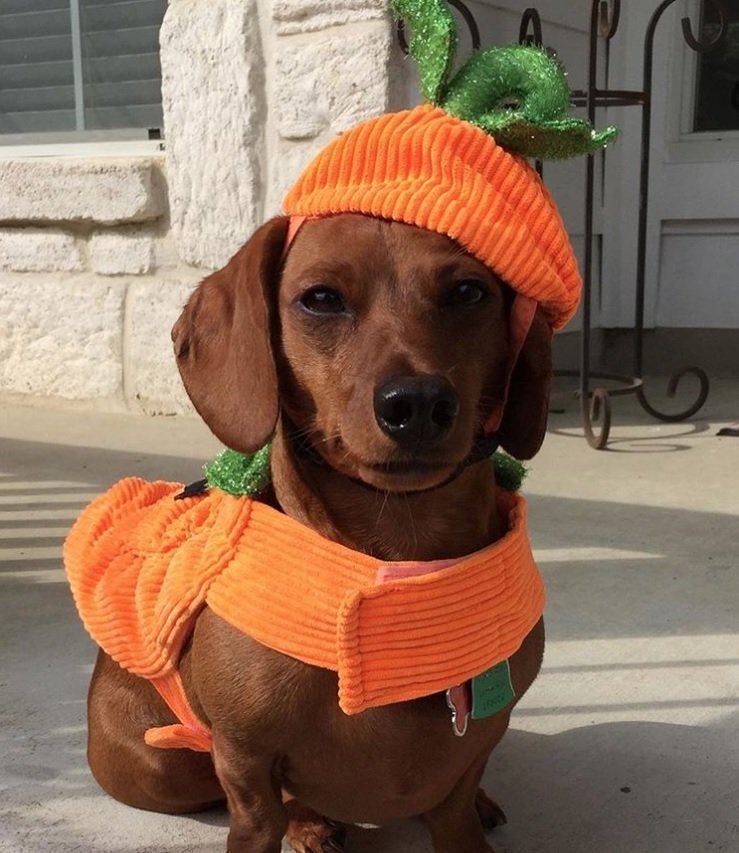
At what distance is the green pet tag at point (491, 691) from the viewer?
1.41 m

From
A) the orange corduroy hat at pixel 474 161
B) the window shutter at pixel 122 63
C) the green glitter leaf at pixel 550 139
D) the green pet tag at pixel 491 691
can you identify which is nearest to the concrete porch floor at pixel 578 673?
the green pet tag at pixel 491 691

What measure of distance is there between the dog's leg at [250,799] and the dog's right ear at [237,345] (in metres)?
0.40

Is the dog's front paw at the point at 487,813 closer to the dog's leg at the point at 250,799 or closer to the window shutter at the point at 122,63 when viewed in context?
the dog's leg at the point at 250,799

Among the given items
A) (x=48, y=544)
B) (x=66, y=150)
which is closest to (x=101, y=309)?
(x=66, y=150)

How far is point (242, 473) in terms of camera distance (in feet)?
4.97

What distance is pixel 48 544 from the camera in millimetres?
2898

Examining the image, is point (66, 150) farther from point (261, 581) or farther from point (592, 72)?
point (261, 581)

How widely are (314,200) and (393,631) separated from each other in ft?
1.87

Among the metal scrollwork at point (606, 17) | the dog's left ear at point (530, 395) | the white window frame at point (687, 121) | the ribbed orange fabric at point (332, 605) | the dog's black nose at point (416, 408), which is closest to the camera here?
the dog's black nose at point (416, 408)

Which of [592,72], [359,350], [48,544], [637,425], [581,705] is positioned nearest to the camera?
[359,350]

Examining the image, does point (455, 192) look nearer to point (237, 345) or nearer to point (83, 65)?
point (237, 345)

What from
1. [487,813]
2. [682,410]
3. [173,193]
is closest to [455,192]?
[487,813]

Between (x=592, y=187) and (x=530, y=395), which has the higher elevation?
(x=592, y=187)

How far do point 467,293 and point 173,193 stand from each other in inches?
113
